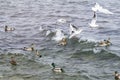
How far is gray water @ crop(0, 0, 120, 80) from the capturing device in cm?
2220

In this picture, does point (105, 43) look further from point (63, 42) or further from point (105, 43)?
point (63, 42)

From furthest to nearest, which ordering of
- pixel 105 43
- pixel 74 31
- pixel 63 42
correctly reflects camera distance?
pixel 74 31, pixel 63 42, pixel 105 43

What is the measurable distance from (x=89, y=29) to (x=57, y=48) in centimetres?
604

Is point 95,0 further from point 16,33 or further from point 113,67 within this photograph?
point 113,67

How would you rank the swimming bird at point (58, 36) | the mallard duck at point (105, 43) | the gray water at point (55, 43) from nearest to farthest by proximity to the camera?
the gray water at point (55, 43) < the mallard duck at point (105, 43) < the swimming bird at point (58, 36)

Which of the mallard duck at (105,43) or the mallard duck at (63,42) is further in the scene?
the mallard duck at (63,42)

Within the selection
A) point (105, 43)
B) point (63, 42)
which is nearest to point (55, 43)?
point (63, 42)

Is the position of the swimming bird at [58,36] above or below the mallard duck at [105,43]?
above

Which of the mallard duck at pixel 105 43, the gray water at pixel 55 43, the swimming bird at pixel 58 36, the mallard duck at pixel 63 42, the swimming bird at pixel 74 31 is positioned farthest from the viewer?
the swimming bird at pixel 58 36

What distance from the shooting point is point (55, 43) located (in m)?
28.9

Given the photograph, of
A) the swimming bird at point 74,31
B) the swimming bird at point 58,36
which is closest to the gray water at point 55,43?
the swimming bird at point 74,31

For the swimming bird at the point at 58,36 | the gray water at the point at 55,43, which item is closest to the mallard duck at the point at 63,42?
the gray water at the point at 55,43

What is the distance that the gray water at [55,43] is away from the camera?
22.2 m

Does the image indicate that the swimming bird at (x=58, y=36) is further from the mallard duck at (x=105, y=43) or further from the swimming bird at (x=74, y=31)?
the mallard duck at (x=105, y=43)
